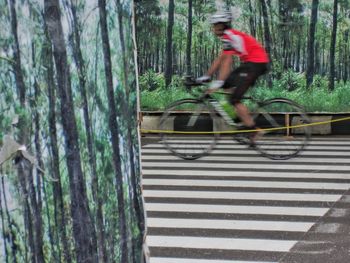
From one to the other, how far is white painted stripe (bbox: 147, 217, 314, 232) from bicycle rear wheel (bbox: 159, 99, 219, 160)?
3.60 metres

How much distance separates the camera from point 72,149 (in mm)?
2508

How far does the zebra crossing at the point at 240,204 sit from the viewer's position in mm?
6410

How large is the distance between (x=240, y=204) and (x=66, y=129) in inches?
232

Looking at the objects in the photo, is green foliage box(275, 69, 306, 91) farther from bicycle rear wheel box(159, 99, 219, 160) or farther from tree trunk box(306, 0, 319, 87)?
bicycle rear wheel box(159, 99, 219, 160)

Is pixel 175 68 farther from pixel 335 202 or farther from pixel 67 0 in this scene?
pixel 67 0

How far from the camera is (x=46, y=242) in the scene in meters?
2.54

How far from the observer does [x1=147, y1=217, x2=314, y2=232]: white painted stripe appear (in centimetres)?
709

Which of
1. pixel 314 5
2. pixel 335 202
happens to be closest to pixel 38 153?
pixel 335 202

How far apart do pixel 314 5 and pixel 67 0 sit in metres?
13.2

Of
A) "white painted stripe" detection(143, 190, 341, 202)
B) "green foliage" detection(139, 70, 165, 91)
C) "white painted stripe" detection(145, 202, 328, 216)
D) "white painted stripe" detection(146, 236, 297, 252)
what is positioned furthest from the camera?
"green foliage" detection(139, 70, 165, 91)

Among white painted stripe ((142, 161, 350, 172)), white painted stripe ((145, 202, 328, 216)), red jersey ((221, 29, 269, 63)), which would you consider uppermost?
red jersey ((221, 29, 269, 63))

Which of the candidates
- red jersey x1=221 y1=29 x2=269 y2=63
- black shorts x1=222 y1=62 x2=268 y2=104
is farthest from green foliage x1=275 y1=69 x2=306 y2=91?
red jersey x1=221 y1=29 x2=269 y2=63

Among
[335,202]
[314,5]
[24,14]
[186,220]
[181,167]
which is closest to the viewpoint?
[24,14]

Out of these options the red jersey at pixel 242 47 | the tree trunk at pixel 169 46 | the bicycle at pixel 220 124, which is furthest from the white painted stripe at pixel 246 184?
the tree trunk at pixel 169 46
